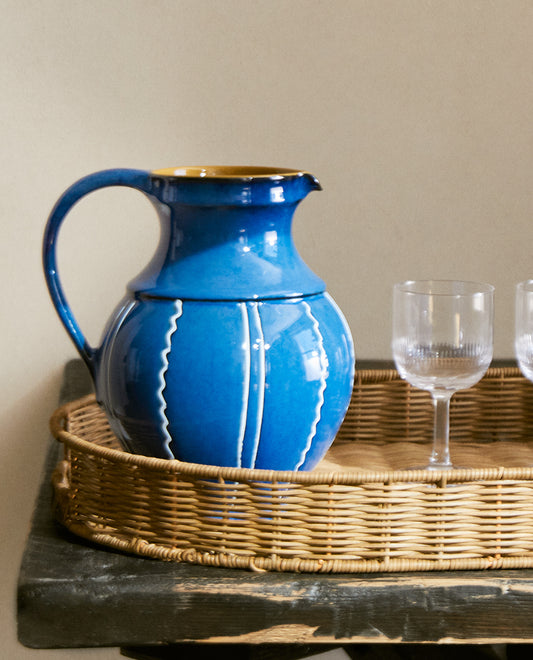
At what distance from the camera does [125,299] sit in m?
0.61

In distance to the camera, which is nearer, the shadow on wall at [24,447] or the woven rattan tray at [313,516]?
the woven rattan tray at [313,516]

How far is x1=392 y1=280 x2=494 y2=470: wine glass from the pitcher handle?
227 millimetres

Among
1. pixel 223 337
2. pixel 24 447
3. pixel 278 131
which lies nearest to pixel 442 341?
pixel 223 337

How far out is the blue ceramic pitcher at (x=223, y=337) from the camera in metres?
0.56

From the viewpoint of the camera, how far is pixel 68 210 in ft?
1.98

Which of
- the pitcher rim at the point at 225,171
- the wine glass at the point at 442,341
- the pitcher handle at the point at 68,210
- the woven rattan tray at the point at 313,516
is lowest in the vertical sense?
the woven rattan tray at the point at 313,516

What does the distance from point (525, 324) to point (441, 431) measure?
109 mm

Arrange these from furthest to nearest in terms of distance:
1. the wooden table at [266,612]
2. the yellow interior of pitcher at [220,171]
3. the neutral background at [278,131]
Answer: the neutral background at [278,131] → the yellow interior of pitcher at [220,171] → the wooden table at [266,612]

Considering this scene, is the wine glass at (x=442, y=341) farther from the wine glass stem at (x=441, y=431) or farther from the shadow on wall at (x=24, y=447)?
the shadow on wall at (x=24, y=447)

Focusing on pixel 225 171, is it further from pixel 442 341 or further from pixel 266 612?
pixel 266 612

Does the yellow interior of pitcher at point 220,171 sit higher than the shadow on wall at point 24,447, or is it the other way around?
the yellow interior of pitcher at point 220,171

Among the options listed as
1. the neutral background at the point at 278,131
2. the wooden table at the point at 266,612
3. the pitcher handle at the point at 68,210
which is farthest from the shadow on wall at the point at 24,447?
the wooden table at the point at 266,612

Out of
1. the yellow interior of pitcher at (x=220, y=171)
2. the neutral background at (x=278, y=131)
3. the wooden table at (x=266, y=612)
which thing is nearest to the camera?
the wooden table at (x=266, y=612)

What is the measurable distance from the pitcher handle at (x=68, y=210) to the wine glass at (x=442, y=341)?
0.23m
